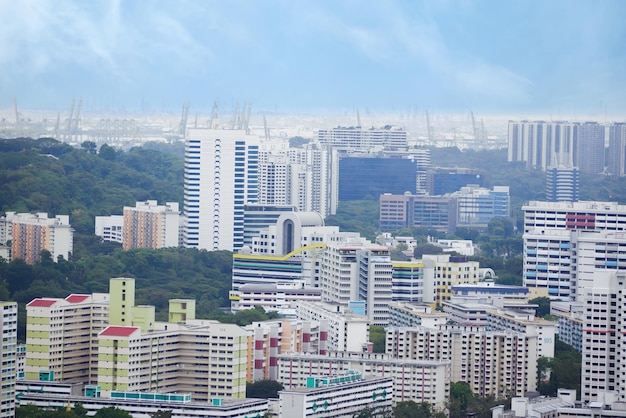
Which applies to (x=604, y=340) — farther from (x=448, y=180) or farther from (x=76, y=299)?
(x=448, y=180)

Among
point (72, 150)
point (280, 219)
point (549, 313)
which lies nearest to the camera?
point (549, 313)

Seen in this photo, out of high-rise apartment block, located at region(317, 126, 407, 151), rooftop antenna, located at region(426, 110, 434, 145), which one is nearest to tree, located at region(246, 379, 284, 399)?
high-rise apartment block, located at region(317, 126, 407, 151)

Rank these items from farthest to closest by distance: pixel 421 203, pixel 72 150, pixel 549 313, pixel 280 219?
1. pixel 421 203
2. pixel 72 150
3. pixel 280 219
4. pixel 549 313

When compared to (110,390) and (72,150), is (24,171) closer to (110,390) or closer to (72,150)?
(72,150)

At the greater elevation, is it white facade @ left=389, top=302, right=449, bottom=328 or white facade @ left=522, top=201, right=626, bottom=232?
white facade @ left=522, top=201, right=626, bottom=232

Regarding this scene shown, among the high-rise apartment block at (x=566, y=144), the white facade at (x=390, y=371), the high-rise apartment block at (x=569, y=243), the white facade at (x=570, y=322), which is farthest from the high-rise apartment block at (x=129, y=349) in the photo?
the high-rise apartment block at (x=566, y=144)

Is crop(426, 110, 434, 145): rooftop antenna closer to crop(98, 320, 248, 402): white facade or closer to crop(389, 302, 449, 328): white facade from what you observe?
crop(389, 302, 449, 328): white facade

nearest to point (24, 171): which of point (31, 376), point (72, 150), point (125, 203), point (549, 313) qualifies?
point (125, 203)
